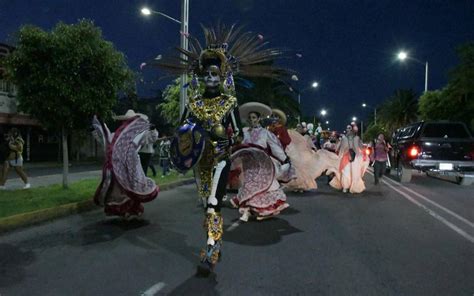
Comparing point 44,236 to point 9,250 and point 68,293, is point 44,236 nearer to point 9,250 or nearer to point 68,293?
point 9,250

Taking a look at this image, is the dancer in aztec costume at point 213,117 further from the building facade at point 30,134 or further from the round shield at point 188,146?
the building facade at point 30,134

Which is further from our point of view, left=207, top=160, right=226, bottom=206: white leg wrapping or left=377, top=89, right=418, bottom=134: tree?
left=377, top=89, right=418, bottom=134: tree

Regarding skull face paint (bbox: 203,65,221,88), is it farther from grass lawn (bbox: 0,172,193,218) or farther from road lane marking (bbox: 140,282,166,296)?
grass lawn (bbox: 0,172,193,218)

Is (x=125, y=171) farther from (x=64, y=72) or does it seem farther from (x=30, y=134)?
(x=30, y=134)

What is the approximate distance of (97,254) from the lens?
20.3 feet

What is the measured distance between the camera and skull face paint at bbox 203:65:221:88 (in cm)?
569

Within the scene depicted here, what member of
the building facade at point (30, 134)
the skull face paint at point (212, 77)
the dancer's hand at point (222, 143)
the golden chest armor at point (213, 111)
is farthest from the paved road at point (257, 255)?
the building facade at point (30, 134)

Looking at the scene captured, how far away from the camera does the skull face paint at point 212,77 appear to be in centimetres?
569

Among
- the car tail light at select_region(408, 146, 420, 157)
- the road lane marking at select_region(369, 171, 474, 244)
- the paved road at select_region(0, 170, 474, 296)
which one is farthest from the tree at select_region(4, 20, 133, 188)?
the car tail light at select_region(408, 146, 420, 157)

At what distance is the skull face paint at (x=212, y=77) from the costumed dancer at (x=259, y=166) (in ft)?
7.80

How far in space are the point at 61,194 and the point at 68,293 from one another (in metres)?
7.00

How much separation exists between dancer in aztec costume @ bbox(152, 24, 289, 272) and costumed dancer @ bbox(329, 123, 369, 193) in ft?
25.7

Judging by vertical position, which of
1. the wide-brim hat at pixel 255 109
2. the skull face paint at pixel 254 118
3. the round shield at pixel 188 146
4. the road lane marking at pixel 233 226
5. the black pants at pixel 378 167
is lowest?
the road lane marking at pixel 233 226

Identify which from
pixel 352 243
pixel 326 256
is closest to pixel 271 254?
pixel 326 256
